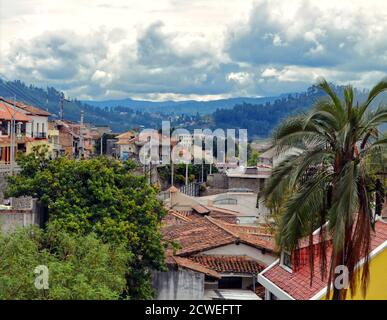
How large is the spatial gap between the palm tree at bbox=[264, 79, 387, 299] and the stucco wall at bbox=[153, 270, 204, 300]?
10112 millimetres

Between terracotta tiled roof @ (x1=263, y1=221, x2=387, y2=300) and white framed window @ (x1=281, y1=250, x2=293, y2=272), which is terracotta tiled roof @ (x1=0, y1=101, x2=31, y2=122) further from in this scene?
terracotta tiled roof @ (x1=263, y1=221, x2=387, y2=300)

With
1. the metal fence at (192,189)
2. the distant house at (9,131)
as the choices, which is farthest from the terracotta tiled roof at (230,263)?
the metal fence at (192,189)

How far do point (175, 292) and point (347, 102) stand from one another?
11895 millimetres

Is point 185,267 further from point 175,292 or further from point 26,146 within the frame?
point 26,146

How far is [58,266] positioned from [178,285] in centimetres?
892

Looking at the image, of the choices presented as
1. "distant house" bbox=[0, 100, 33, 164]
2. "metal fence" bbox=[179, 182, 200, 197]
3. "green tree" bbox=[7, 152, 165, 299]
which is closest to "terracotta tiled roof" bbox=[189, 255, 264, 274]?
"green tree" bbox=[7, 152, 165, 299]

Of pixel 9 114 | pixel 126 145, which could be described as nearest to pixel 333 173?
pixel 9 114

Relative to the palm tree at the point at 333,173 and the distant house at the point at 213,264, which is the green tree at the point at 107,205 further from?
the palm tree at the point at 333,173

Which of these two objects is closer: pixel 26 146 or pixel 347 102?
pixel 347 102

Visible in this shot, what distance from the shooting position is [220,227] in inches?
1027

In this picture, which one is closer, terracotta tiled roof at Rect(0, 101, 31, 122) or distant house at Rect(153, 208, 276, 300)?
distant house at Rect(153, 208, 276, 300)

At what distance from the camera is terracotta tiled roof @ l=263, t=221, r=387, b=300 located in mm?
14453

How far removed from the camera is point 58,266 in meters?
12.5
